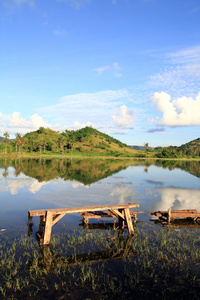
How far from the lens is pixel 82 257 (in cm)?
1348

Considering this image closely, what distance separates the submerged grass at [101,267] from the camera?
10266 millimetres

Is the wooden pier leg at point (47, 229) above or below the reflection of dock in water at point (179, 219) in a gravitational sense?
above

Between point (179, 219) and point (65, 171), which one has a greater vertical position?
point (65, 171)

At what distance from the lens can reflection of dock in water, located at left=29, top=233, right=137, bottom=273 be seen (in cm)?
1259

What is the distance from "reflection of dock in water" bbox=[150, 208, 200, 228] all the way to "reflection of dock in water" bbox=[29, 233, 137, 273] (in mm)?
6513

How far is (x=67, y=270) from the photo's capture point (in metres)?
12.0

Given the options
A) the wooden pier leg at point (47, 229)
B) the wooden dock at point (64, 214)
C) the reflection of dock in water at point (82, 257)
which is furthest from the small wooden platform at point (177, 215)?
the wooden pier leg at point (47, 229)

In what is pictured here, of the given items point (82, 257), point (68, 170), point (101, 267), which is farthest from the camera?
point (68, 170)

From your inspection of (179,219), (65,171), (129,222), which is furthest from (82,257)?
(65,171)

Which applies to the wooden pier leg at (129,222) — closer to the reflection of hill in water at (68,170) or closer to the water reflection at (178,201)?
the water reflection at (178,201)

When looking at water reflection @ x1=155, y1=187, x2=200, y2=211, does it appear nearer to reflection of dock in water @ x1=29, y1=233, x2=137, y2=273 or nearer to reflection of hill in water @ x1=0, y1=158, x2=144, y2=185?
reflection of dock in water @ x1=29, y1=233, x2=137, y2=273

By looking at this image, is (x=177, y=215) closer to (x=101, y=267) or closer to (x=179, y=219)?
(x=179, y=219)

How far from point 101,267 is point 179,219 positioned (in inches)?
498

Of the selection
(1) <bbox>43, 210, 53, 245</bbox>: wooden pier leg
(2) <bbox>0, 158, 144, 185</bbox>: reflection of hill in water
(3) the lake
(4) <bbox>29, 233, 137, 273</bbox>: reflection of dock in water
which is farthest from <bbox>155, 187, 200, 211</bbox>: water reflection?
(2) <bbox>0, 158, 144, 185</bbox>: reflection of hill in water
